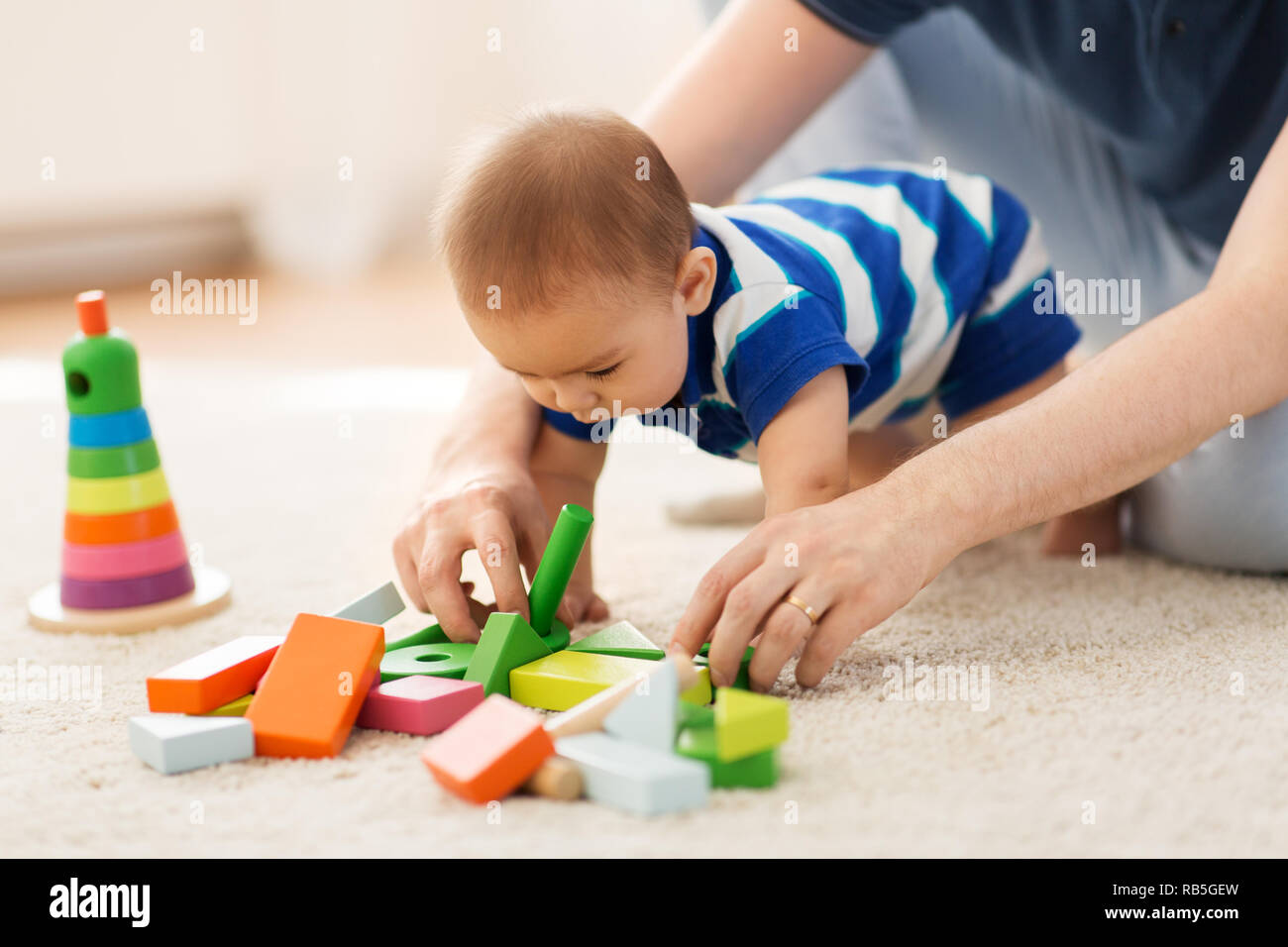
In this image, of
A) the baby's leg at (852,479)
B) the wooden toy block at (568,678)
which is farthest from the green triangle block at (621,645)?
the baby's leg at (852,479)

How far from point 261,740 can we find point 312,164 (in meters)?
2.68

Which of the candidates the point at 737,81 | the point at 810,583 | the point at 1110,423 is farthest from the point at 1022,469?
Result: the point at 737,81

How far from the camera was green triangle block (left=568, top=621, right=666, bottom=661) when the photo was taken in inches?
35.1

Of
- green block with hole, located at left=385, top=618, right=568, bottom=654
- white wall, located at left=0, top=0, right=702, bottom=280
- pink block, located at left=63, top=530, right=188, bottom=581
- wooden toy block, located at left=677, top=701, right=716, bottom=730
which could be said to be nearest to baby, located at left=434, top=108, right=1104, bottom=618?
green block with hole, located at left=385, top=618, right=568, bottom=654

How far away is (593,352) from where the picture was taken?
34.3 inches

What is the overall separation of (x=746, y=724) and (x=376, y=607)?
1.23 ft

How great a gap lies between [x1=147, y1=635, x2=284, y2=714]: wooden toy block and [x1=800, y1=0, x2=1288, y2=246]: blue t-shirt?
81cm

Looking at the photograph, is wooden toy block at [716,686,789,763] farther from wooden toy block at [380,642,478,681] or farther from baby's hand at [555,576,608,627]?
baby's hand at [555,576,608,627]

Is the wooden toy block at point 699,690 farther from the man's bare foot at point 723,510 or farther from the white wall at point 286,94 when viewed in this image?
the white wall at point 286,94

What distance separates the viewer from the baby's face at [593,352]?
86cm

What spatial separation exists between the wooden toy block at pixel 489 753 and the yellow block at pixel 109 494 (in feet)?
1.63

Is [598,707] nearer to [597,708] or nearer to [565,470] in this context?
[597,708]

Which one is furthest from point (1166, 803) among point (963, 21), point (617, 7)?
point (617, 7)

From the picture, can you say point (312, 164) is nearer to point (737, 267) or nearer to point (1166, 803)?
point (737, 267)
